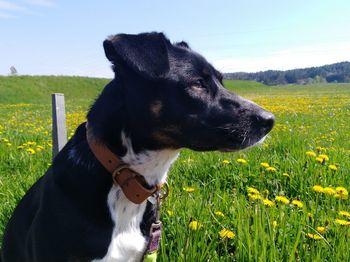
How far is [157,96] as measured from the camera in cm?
242

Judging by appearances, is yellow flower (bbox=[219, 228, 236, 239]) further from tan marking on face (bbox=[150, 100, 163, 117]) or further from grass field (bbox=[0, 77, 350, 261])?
tan marking on face (bbox=[150, 100, 163, 117])

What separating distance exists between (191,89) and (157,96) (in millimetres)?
223

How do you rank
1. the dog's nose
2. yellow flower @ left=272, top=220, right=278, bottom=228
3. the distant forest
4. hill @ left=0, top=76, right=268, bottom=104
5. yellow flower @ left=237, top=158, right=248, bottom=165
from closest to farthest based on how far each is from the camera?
1. the dog's nose
2. yellow flower @ left=272, top=220, right=278, bottom=228
3. yellow flower @ left=237, top=158, right=248, bottom=165
4. hill @ left=0, top=76, right=268, bottom=104
5. the distant forest

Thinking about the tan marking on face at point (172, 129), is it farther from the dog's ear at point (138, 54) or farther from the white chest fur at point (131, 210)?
the dog's ear at point (138, 54)

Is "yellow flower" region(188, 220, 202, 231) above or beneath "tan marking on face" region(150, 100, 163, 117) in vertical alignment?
beneath

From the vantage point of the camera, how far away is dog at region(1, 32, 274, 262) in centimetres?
232

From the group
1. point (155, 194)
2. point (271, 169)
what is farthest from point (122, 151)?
point (271, 169)

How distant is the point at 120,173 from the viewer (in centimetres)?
233

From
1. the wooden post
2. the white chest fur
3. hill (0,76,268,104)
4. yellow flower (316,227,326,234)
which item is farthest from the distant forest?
the white chest fur

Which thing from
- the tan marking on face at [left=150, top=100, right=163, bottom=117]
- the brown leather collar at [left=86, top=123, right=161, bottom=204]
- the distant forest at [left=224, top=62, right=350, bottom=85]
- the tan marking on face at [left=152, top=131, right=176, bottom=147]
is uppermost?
the distant forest at [left=224, top=62, right=350, bottom=85]

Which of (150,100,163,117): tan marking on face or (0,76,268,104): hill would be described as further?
(0,76,268,104): hill

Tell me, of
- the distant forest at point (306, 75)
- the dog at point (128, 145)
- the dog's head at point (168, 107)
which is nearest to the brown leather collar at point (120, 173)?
the dog at point (128, 145)

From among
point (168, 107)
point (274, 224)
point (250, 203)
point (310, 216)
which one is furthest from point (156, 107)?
point (310, 216)

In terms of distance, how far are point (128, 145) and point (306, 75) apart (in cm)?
16967
